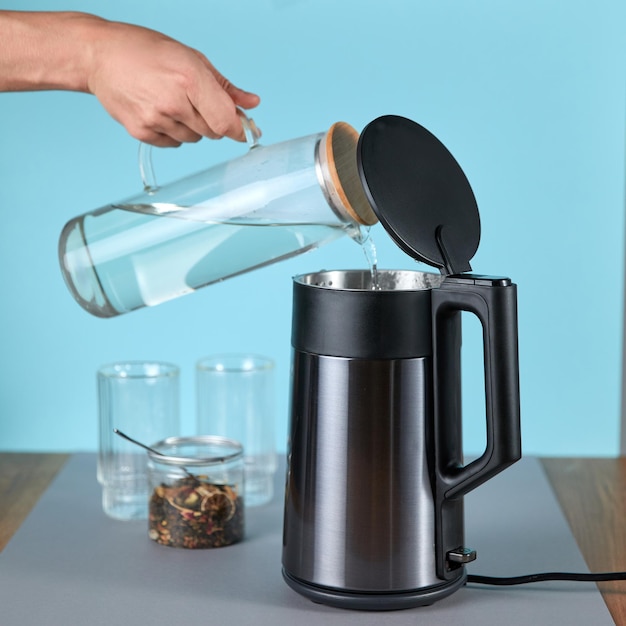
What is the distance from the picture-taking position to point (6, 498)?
50.4 inches

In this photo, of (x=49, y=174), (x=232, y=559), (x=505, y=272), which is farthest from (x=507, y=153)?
(x=232, y=559)

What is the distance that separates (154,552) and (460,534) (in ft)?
1.08

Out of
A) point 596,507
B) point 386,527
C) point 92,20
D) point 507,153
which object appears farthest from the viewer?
point 507,153

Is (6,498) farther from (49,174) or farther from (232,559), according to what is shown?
(49,174)

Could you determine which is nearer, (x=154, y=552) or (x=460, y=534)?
(x=460, y=534)

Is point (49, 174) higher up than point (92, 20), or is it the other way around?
point (92, 20)

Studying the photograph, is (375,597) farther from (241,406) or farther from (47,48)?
(47,48)

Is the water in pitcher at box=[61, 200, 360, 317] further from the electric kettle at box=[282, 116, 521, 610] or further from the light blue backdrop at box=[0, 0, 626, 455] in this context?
the light blue backdrop at box=[0, 0, 626, 455]

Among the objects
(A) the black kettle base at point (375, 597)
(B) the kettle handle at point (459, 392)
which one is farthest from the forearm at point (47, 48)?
(A) the black kettle base at point (375, 597)

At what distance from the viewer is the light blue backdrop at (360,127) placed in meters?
1.55

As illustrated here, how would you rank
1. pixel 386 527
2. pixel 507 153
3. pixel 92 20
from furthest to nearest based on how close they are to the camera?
pixel 507 153 → pixel 92 20 → pixel 386 527

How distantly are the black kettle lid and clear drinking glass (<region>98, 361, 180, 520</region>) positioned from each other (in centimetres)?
45

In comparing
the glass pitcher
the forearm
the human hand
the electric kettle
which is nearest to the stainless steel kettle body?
the electric kettle

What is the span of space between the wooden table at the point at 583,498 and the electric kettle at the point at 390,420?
20 centimetres
